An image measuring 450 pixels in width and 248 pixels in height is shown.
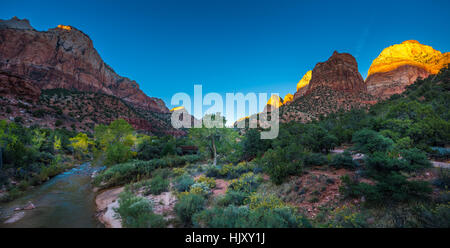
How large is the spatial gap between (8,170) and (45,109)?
4075cm

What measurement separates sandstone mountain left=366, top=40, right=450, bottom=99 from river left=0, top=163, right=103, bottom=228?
83961mm

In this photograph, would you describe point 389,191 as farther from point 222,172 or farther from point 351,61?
point 351,61

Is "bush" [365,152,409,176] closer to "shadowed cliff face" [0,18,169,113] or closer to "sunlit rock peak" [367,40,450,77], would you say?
"shadowed cliff face" [0,18,169,113]

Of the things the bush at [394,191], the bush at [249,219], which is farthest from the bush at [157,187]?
the bush at [394,191]

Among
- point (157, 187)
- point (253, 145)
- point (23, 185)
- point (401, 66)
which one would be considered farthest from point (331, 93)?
point (23, 185)

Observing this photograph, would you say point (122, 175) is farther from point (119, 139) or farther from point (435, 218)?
point (435, 218)

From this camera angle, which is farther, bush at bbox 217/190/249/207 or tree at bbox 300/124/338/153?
Result: tree at bbox 300/124/338/153

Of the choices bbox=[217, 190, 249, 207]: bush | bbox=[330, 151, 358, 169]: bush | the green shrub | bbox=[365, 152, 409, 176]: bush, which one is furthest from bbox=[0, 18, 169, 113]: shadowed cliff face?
the green shrub

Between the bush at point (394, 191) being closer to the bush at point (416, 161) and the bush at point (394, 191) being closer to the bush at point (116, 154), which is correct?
the bush at point (416, 161)

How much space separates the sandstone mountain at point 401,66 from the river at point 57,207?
8396cm

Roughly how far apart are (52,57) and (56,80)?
531 inches

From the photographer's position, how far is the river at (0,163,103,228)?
21.0ft

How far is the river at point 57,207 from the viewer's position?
6.41 meters
